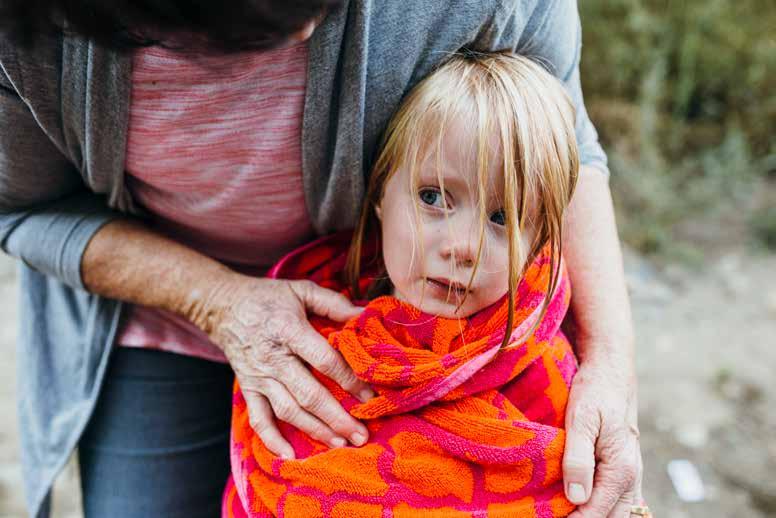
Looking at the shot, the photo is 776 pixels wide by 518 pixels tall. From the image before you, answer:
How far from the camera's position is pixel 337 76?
120 centimetres

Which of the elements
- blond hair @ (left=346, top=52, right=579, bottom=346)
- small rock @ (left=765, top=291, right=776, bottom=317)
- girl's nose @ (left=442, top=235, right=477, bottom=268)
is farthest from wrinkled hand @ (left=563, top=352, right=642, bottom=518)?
small rock @ (left=765, top=291, right=776, bottom=317)

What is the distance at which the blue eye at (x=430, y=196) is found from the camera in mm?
1185

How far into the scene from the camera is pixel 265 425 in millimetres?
1292

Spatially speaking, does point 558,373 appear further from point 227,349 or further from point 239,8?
point 239,8

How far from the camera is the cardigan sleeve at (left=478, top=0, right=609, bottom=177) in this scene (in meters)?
1.22

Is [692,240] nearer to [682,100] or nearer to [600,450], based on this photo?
[682,100]

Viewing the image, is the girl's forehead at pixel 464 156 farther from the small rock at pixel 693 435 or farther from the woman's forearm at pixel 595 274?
the small rock at pixel 693 435

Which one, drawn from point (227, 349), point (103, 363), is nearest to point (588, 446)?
point (227, 349)

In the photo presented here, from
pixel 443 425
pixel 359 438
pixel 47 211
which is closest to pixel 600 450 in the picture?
pixel 443 425

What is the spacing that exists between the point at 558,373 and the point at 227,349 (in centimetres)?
55

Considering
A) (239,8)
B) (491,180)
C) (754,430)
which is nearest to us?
(239,8)

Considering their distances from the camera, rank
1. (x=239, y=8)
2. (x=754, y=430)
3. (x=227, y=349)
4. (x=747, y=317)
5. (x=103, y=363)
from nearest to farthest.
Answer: (x=239, y=8)
(x=227, y=349)
(x=103, y=363)
(x=754, y=430)
(x=747, y=317)

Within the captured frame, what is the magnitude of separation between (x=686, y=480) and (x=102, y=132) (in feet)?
6.42

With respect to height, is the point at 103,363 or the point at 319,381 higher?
the point at 319,381
